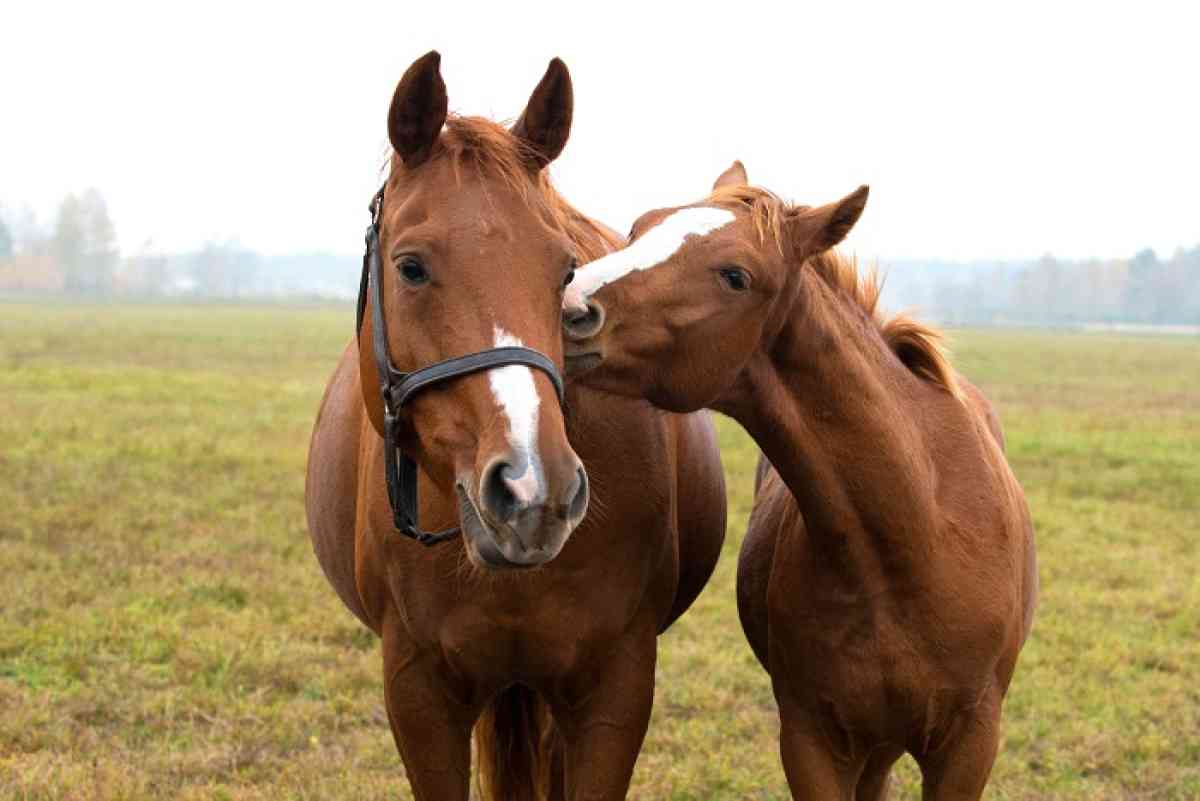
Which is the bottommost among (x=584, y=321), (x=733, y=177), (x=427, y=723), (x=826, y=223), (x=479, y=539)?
(x=427, y=723)

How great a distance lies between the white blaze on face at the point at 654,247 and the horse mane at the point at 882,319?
0.48ft

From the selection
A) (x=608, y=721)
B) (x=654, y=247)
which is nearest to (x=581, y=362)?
(x=654, y=247)

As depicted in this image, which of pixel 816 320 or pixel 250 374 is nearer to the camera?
pixel 816 320

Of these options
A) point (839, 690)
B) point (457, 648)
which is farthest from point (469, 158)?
point (839, 690)

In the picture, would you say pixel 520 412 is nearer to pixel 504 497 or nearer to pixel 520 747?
pixel 504 497

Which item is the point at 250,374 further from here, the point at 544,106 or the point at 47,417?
the point at 544,106

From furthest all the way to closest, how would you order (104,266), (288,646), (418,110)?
(104,266)
(288,646)
(418,110)

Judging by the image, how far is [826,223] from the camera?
2824 millimetres

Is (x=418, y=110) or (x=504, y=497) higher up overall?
(x=418, y=110)

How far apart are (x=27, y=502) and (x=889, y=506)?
7.59 m

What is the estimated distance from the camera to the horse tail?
12.0ft

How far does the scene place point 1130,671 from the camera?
6043mm

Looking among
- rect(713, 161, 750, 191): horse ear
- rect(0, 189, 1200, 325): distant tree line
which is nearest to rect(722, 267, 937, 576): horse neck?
rect(713, 161, 750, 191): horse ear

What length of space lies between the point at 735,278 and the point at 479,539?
2.89 feet
